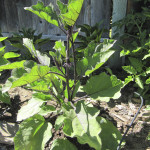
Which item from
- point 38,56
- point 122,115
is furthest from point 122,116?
point 38,56

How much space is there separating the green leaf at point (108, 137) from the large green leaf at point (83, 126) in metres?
0.27

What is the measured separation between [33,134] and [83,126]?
19.7 inches

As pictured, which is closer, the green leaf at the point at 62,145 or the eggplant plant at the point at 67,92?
the eggplant plant at the point at 67,92

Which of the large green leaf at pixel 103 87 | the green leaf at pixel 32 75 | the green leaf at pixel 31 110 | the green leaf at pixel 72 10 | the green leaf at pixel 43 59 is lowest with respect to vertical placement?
the green leaf at pixel 31 110

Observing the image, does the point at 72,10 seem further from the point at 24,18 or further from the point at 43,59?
the point at 24,18

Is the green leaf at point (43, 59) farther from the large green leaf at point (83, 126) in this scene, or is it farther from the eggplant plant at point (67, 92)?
the large green leaf at point (83, 126)

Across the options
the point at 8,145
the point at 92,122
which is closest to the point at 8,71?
the point at 8,145

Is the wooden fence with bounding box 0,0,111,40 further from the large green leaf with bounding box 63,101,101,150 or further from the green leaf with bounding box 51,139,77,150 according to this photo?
the green leaf with bounding box 51,139,77,150

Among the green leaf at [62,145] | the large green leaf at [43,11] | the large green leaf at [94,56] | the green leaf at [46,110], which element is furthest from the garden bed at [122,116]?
the large green leaf at [43,11]

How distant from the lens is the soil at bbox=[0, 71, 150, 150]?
184 cm

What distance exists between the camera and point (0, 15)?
414 centimetres

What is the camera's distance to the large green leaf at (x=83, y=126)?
1.30m

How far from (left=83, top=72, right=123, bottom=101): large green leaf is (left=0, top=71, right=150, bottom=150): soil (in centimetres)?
55

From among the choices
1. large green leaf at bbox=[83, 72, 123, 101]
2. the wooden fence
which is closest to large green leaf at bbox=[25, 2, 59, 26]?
large green leaf at bbox=[83, 72, 123, 101]
